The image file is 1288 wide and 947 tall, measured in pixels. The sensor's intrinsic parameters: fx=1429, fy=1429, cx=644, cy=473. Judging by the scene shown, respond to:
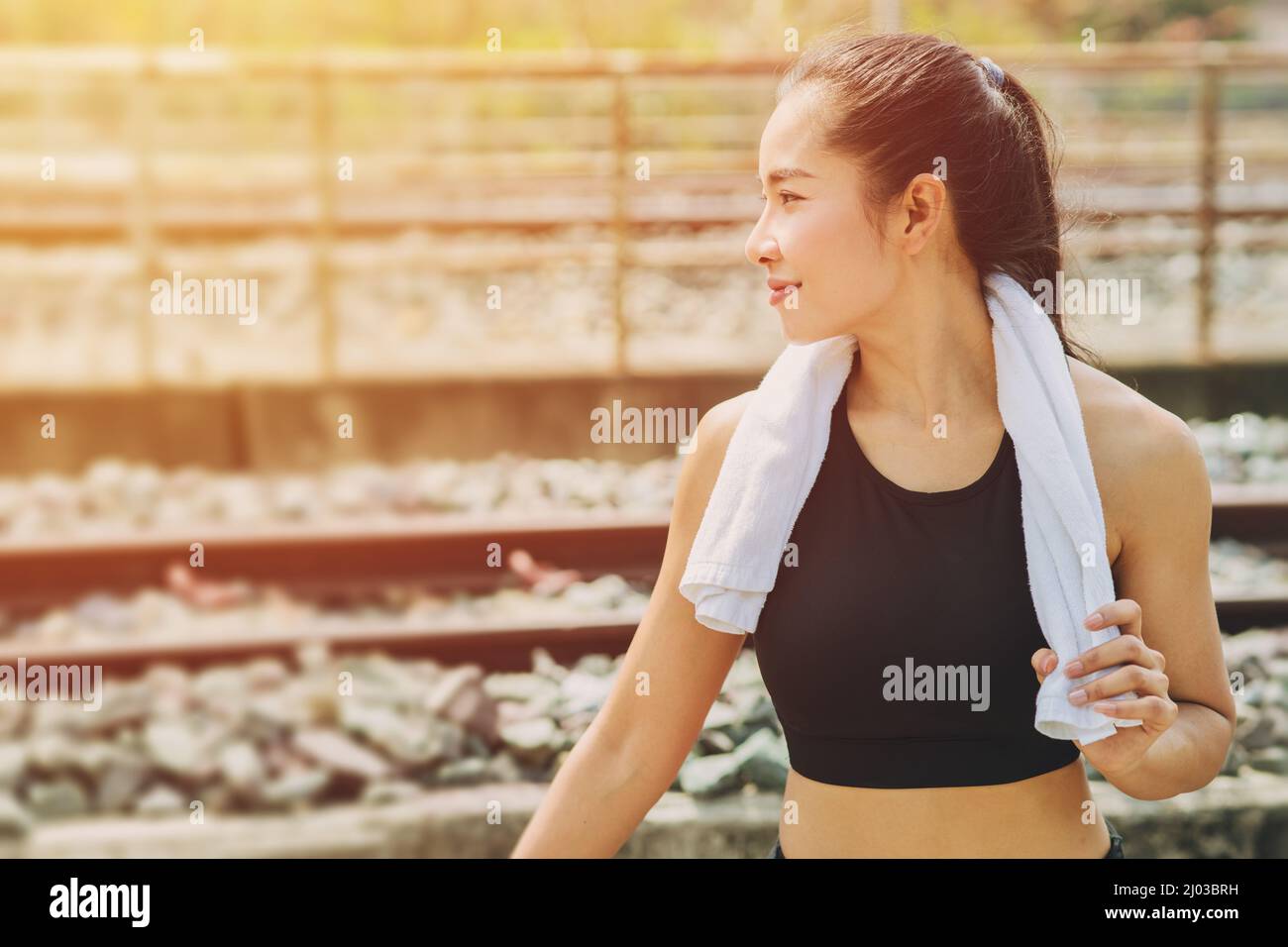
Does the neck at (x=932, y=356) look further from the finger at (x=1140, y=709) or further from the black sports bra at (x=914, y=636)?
the finger at (x=1140, y=709)

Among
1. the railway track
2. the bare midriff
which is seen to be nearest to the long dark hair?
the bare midriff

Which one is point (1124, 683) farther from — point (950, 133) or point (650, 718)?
point (950, 133)

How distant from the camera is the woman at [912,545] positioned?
69.9 inches

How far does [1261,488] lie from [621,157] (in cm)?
306

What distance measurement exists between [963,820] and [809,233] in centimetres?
77

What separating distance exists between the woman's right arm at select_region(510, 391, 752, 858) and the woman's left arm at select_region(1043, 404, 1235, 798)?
51 centimetres

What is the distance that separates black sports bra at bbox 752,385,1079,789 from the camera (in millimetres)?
1772

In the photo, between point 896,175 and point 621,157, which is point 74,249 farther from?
point 896,175

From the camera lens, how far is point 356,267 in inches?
341

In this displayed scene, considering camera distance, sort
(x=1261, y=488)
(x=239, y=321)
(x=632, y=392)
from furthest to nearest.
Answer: (x=239, y=321) < (x=632, y=392) < (x=1261, y=488)

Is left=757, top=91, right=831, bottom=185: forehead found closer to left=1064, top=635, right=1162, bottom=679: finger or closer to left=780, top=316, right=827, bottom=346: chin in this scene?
left=780, top=316, right=827, bottom=346: chin

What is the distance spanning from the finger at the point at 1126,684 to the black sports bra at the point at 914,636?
0.53 ft

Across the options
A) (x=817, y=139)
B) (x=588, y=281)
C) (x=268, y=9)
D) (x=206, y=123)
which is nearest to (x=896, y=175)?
(x=817, y=139)

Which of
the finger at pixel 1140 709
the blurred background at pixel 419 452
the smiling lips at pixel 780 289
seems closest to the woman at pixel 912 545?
the smiling lips at pixel 780 289
